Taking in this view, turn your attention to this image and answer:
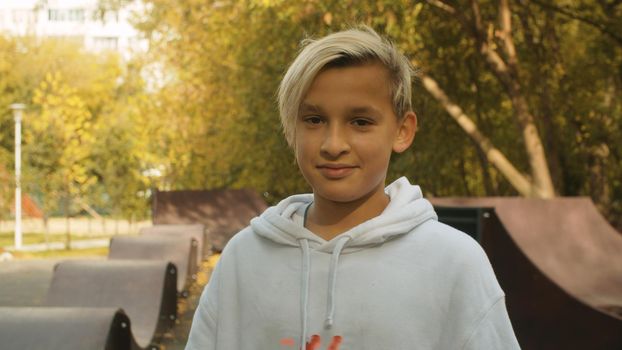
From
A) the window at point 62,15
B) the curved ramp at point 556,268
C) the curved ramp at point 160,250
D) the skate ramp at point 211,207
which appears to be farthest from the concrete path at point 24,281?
the window at point 62,15

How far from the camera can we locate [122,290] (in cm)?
838

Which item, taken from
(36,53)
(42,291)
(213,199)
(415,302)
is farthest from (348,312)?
(36,53)

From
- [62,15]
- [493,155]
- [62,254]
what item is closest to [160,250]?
[493,155]

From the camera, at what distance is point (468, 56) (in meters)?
16.4

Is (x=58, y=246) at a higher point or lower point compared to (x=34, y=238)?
higher

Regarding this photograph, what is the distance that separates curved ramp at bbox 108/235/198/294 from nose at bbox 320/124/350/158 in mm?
9188

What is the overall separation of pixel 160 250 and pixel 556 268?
13.9 ft

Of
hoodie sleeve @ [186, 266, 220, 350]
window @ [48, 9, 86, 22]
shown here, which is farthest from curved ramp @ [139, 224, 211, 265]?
window @ [48, 9, 86, 22]

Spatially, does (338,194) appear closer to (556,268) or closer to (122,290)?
(122,290)

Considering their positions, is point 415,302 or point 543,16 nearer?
point 415,302

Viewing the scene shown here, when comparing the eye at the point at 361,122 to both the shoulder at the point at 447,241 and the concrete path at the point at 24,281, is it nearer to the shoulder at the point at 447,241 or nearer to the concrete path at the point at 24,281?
the shoulder at the point at 447,241

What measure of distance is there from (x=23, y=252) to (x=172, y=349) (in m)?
17.2

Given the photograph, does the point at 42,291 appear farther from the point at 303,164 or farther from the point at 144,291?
the point at 303,164

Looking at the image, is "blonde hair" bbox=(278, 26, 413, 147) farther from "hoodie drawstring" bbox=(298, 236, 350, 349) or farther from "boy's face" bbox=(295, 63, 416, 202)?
"hoodie drawstring" bbox=(298, 236, 350, 349)
